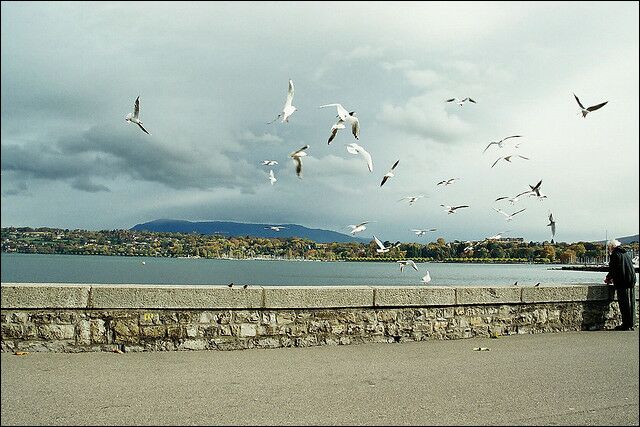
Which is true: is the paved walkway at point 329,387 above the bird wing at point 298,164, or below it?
below

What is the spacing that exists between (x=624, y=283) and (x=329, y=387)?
285 inches

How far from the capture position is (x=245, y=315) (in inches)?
299

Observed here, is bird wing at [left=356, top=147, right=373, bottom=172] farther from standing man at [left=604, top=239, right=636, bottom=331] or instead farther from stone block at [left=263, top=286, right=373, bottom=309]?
standing man at [left=604, top=239, right=636, bottom=331]

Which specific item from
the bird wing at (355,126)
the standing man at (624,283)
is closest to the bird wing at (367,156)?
the bird wing at (355,126)

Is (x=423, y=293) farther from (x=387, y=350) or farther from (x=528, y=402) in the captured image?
(x=528, y=402)

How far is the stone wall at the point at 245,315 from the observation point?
6867 millimetres

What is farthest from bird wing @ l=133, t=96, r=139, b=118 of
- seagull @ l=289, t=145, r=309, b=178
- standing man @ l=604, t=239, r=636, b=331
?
standing man @ l=604, t=239, r=636, b=331

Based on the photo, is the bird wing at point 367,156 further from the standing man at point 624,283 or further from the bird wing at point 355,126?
the standing man at point 624,283

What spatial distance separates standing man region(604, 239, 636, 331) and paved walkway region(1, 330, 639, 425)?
2.94 metres

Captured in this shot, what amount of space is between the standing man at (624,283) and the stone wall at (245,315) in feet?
6.56

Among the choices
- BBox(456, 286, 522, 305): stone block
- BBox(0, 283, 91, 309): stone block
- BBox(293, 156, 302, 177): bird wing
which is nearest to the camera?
BBox(293, 156, 302, 177): bird wing

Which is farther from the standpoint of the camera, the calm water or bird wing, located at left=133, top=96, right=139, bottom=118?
the calm water

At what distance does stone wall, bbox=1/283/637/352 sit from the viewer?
687 centimetres

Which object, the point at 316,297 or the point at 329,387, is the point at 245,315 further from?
the point at 329,387
